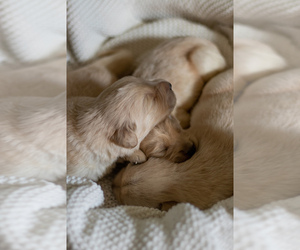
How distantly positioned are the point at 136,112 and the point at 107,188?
0.24m

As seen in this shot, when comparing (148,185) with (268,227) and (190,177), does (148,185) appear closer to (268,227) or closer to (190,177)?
(190,177)

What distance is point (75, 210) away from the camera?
2.21 feet

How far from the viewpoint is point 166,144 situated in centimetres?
92

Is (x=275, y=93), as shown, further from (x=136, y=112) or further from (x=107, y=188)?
(x=107, y=188)

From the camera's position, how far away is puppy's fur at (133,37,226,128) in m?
1.16

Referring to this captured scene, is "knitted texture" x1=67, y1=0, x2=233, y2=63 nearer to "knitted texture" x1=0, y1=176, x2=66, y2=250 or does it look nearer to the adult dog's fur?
the adult dog's fur

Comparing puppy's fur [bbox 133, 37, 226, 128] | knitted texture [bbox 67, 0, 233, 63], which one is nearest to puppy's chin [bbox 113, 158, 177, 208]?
puppy's fur [bbox 133, 37, 226, 128]

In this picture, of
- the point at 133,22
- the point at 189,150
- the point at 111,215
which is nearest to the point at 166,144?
the point at 189,150

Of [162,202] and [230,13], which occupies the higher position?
[230,13]

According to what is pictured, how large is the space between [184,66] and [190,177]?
0.54m

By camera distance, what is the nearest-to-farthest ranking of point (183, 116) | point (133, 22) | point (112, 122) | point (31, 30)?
point (31, 30) < point (112, 122) < point (183, 116) < point (133, 22)

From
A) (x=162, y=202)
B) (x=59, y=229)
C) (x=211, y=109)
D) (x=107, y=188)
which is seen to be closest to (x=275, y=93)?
(x=211, y=109)

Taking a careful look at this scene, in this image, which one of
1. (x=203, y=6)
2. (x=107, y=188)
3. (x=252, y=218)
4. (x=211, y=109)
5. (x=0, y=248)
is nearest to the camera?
(x=0, y=248)

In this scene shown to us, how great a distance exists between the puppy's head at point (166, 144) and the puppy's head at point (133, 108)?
2 centimetres
